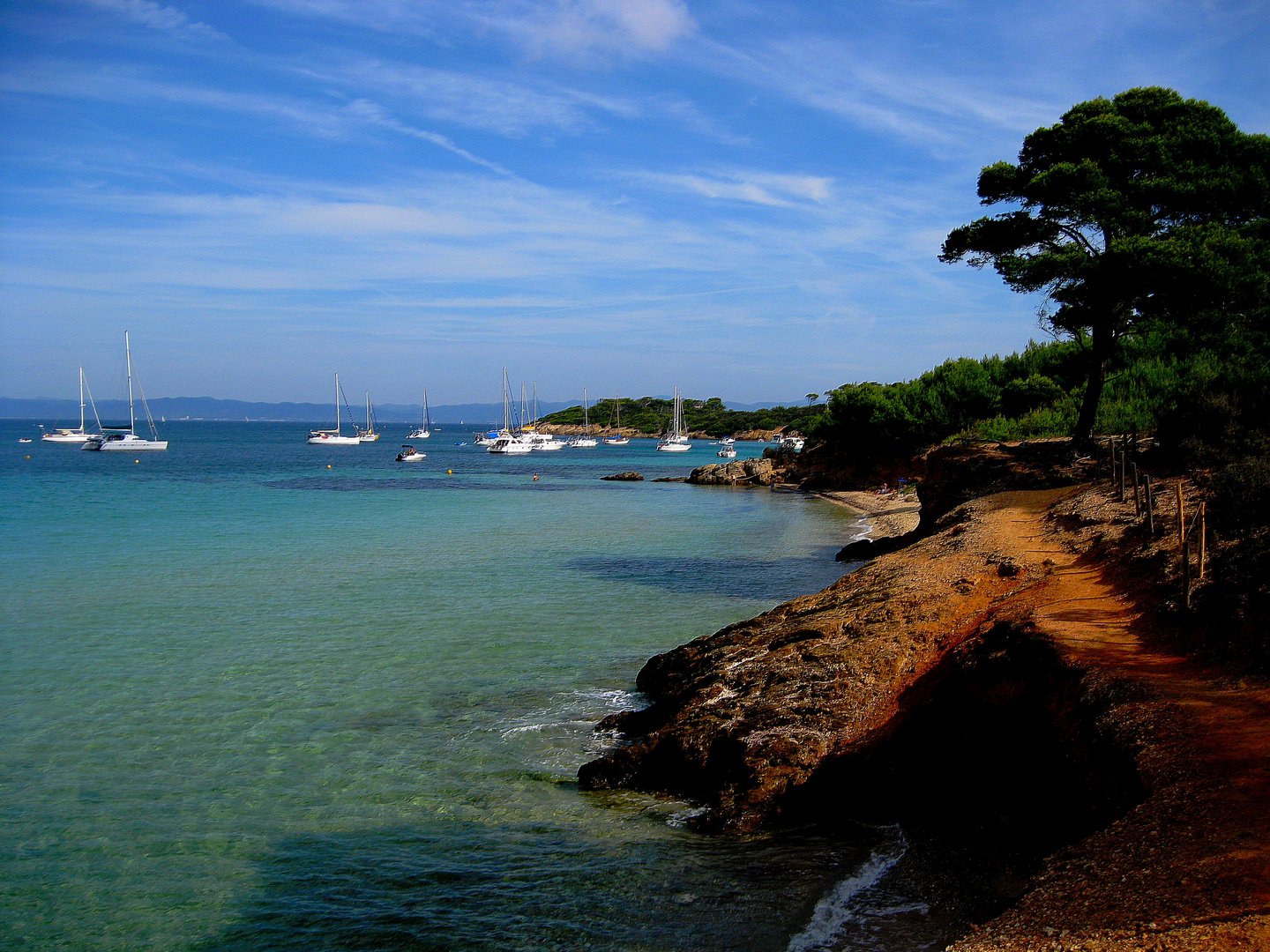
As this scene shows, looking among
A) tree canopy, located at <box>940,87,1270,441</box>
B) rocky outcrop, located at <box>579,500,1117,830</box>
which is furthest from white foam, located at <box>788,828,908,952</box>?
tree canopy, located at <box>940,87,1270,441</box>

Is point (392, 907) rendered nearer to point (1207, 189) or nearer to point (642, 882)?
point (642, 882)

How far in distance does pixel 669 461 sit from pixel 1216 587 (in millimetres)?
84824

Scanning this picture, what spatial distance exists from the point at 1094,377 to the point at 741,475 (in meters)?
37.8

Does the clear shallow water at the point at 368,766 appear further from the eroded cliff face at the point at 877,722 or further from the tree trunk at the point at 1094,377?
the tree trunk at the point at 1094,377

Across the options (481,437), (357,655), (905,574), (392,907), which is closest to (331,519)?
(357,655)

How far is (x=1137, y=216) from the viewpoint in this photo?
18797 millimetres

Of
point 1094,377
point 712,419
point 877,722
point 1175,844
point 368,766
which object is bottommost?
point 368,766

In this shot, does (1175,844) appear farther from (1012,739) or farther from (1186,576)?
(1186,576)

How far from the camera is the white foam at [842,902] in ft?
19.7

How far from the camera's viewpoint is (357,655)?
45.6ft

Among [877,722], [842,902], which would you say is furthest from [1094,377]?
[842,902]

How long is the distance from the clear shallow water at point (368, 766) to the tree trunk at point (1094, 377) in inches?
295

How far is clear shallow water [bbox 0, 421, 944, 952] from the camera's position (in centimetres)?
655

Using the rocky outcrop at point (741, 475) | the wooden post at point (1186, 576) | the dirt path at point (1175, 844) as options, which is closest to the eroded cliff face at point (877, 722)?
the dirt path at point (1175, 844)
